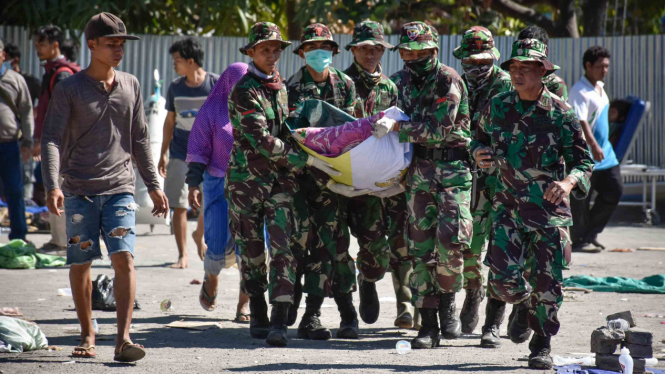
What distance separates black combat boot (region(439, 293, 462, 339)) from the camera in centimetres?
628

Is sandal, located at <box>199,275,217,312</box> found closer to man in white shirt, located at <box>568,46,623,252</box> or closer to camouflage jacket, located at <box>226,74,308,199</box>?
camouflage jacket, located at <box>226,74,308,199</box>

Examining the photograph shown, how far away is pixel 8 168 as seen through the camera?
1050cm

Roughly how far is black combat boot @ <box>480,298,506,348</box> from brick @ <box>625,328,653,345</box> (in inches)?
41.5

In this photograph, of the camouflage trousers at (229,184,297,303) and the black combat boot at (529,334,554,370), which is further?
the camouflage trousers at (229,184,297,303)

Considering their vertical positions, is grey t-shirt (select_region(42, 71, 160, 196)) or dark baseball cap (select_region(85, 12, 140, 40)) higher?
dark baseball cap (select_region(85, 12, 140, 40))

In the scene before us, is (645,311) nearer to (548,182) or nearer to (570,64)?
(548,182)

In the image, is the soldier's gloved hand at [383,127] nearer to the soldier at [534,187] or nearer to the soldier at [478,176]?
the soldier at [534,187]

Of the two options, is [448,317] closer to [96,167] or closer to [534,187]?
[534,187]

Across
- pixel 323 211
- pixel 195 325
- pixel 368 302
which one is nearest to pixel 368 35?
pixel 323 211

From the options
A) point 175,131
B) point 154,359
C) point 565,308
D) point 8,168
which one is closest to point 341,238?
point 154,359

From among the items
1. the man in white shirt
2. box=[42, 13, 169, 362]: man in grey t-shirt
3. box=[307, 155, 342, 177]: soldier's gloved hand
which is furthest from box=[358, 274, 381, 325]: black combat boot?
the man in white shirt

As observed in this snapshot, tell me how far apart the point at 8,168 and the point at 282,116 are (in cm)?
Result: 527

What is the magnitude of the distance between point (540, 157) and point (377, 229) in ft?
5.01

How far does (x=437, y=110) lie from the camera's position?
240 inches
